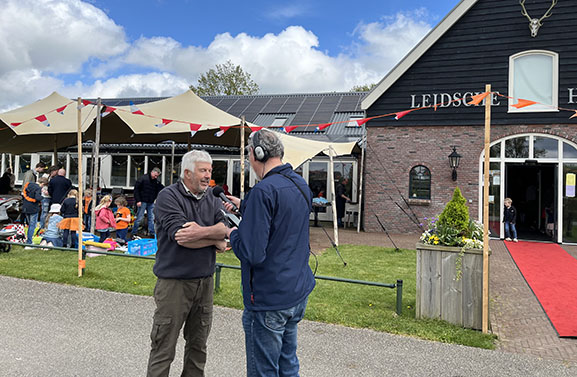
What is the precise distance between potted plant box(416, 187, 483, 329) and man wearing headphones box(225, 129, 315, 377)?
3008 millimetres

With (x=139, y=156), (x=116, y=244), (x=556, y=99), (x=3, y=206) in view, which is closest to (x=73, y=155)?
(x=139, y=156)

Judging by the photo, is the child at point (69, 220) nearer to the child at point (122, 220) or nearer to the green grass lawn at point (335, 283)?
the green grass lawn at point (335, 283)

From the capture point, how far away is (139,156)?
65.5 feet

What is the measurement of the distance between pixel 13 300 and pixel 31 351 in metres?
1.94

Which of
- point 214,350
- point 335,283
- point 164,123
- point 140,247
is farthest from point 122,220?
point 214,350

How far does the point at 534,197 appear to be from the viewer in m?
15.6

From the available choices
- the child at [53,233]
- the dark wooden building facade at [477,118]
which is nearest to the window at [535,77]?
the dark wooden building facade at [477,118]

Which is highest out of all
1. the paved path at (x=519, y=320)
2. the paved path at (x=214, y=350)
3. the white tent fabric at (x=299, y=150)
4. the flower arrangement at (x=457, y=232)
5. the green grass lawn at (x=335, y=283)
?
the white tent fabric at (x=299, y=150)

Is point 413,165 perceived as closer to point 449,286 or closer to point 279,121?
point 279,121

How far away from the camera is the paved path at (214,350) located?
354 centimetres

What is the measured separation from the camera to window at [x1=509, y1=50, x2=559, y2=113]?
1246 centimetres

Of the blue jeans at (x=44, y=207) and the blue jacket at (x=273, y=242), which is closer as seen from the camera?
the blue jacket at (x=273, y=242)

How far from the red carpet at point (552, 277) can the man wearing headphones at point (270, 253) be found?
4103mm

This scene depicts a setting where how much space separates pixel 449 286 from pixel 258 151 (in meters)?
3.49
